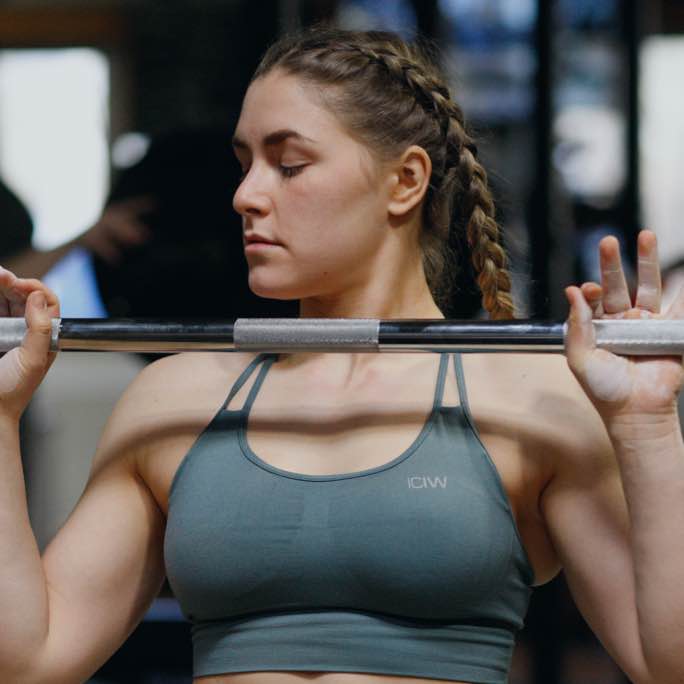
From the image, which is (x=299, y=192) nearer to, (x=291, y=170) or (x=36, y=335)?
(x=291, y=170)

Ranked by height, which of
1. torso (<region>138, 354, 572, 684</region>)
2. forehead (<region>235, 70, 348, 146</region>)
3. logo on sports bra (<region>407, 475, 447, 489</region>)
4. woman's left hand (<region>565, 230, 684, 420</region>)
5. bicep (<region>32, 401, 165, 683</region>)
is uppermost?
forehead (<region>235, 70, 348, 146</region>)

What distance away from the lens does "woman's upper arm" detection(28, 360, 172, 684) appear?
1799 millimetres

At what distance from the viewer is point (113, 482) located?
184 centimetres

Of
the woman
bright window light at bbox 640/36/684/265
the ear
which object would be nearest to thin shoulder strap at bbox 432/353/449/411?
the woman

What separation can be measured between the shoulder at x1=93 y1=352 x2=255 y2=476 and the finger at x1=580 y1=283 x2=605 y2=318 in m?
0.49

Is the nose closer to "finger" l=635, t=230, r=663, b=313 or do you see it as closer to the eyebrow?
the eyebrow

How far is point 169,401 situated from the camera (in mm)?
1848

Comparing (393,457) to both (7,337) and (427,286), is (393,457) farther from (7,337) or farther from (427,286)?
(7,337)

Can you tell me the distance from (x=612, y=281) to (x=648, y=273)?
4 centimetres

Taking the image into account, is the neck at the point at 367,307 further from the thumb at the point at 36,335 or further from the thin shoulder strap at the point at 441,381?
the thumb at the point at 36,335

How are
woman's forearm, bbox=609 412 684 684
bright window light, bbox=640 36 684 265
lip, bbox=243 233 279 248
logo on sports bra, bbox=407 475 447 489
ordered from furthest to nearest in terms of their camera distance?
1. bright window light, bbox=640 36 684 265
2. lip, bbox=243 233 279 248
3. logo on sports bra, bbox=407 475 447 489
4. woman's forearm, bbox=609 412 684 684

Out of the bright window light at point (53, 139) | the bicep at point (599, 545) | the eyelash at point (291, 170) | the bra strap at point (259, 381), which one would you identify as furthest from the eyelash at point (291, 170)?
the bright window light at point (53, 139)

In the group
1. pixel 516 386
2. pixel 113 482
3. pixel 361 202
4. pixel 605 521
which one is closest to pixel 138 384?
pixel 113 482

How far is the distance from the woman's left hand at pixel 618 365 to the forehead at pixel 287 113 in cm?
41
